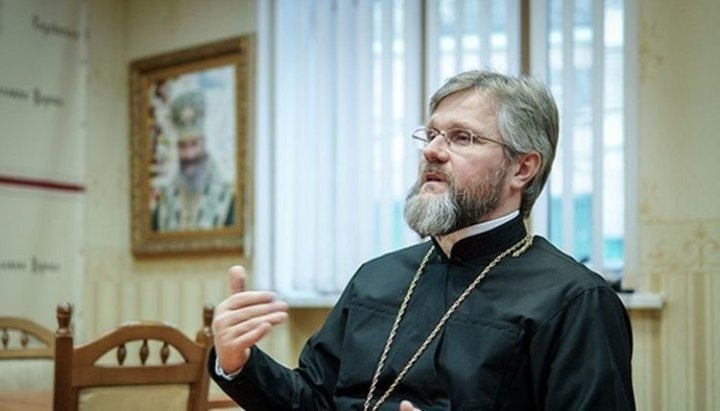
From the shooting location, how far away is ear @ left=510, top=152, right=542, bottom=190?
6.82 ft

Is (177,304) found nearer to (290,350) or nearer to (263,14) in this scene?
(290,350)

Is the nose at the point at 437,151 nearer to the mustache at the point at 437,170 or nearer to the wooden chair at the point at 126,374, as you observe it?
the mustache at the point at 437,170

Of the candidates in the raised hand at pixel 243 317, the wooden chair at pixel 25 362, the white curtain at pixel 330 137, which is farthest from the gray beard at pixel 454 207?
the wooden chair at pixel 25 362

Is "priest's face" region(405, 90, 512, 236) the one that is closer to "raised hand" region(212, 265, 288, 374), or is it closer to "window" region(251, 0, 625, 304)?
"raised hand" region(212, 265, 288, 374)

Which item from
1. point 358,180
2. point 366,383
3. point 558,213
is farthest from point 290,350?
point 366,383

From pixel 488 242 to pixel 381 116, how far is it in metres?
1.97

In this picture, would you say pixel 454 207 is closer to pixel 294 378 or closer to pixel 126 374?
pixel 294 378

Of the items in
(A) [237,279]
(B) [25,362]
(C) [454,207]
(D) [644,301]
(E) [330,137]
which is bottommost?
(B) [25,362]

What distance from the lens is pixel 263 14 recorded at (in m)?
4.28

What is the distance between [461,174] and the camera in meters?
2.04

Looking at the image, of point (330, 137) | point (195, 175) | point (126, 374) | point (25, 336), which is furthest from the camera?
point (195, 175)

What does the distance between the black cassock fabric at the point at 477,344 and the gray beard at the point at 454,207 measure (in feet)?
0.18

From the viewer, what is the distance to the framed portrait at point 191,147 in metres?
4.54

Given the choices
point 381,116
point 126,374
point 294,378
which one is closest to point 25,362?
point 126,374
